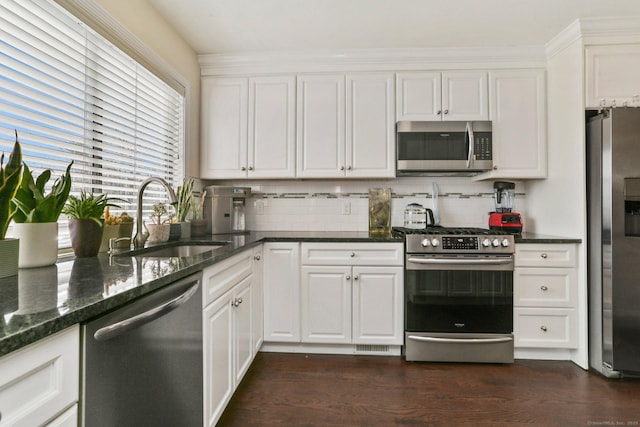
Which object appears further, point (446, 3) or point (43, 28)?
point (446, 3)

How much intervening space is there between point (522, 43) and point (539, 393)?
2571mm

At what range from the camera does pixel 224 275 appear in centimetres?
172

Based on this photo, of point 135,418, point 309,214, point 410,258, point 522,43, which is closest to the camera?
point 135,418

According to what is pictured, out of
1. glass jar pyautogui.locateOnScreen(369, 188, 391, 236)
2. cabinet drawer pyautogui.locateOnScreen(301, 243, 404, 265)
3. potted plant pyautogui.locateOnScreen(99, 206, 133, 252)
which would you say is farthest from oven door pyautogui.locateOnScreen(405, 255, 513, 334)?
potted plant pyautogui.locateOnScreen(99, 206, 133, 252)

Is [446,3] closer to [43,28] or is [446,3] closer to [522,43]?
[522,43]

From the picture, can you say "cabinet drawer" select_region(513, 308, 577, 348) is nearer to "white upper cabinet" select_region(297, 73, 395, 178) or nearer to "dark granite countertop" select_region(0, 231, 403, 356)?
"white upper cabinet" select_region(297, 73, 395, 178)

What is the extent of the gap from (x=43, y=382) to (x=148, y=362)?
15.2 inches

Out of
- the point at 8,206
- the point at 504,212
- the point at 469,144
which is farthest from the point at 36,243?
the point at 504,212

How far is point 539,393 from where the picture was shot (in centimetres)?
201

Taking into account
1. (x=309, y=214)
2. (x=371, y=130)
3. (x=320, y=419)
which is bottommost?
(x=320, y=419)

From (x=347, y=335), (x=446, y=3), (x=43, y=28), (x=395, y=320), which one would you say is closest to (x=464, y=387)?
(x=395, y=320)

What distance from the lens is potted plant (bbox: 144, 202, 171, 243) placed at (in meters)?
2.04

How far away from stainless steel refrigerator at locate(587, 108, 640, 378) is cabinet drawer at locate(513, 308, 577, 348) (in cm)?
21

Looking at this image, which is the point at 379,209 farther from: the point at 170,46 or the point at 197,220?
the point at 170,46
